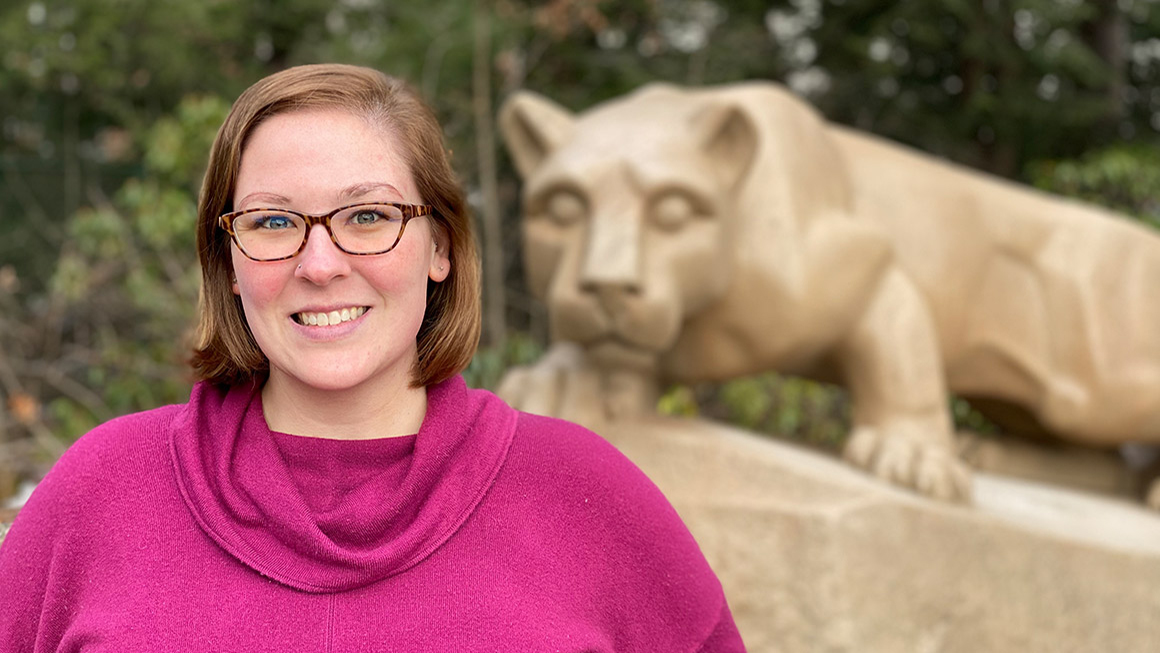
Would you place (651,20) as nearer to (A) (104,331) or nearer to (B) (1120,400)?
(A) (104,331)

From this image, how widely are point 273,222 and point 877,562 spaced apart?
2032mm

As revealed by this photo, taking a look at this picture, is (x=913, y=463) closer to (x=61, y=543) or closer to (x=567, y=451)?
(x=567, y=451)

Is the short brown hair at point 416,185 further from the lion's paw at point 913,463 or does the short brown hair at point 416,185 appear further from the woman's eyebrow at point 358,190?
the lion's paw at point 913,463

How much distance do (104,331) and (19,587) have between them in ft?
16.2

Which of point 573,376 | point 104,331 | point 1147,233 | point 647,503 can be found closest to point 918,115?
point 1147,233

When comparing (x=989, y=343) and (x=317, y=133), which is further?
(x=989, y=343)

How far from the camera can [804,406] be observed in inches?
240

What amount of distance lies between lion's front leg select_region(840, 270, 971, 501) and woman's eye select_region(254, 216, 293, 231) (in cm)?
219

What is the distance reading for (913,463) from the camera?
285 centimetres

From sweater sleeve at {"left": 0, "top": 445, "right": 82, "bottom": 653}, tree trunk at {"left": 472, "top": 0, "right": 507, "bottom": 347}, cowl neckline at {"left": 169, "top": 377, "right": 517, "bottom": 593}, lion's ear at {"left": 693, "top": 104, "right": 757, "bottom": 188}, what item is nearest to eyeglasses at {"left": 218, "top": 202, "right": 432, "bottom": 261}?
cowl neckline at {"left": 169, "top": 377, "right": 517, "bottom": 593}

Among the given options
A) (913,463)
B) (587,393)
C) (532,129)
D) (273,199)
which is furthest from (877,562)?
(273,199)

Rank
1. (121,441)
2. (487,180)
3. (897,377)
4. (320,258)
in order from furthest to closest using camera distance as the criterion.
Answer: (487,180)
(897,377)
(121,441)
(320,258)

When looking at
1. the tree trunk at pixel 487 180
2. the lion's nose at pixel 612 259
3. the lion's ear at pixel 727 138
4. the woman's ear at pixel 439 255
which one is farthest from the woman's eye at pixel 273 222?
the tree trunk at pixel 487 180

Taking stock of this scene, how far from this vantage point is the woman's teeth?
1.08 metres
